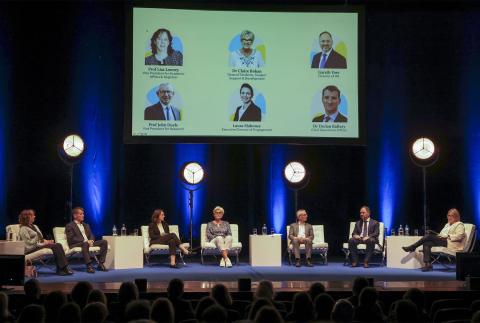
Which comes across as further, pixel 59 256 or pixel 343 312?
pixel 59 256

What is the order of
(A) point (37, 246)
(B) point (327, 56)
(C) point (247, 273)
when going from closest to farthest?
(A) point (37, 246) < (C) point (247, 273) < (B) point (327, 56)

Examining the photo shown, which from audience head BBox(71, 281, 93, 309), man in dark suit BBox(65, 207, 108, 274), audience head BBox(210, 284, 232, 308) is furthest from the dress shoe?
audience head BBox(210, 284, 232, 308)

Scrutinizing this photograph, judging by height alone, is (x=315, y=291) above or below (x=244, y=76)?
below

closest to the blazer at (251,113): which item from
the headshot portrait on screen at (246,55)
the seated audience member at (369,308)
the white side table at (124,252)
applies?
the headshot portrait on screen at (246,55)

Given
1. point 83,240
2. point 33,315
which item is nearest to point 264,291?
point 33,315

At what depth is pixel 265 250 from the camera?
10.4 metres

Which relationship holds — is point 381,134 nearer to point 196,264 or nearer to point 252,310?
point 196,264

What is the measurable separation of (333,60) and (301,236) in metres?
2.75

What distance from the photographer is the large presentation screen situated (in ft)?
35.3

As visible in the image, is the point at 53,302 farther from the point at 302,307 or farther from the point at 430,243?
the point at 430,243

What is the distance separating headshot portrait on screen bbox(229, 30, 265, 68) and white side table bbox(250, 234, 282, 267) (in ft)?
8.60

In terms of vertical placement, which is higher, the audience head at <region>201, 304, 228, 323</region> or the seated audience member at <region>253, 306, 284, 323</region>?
the seated audience member at <region>253, 306, 284, 323</region>

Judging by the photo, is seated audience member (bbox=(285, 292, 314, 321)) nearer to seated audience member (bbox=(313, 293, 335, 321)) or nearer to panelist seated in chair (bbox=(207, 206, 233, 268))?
seated audience member (bbox=(313, 293, 335, 321))

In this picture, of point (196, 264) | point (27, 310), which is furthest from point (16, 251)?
point (27, 310)
